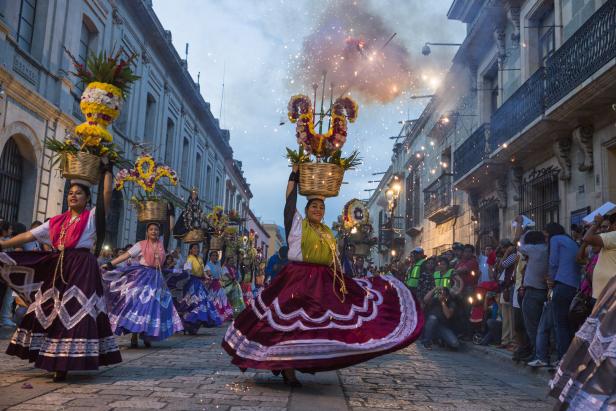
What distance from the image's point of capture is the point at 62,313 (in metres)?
5.16

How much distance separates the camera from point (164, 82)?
86.6ft

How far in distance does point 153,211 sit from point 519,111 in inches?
356

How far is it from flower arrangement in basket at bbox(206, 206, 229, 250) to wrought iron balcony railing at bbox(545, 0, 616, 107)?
8441mm

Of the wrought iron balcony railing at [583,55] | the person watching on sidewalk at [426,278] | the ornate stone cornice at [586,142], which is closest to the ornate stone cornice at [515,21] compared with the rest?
the wrought iron balcony railing at [583,55]

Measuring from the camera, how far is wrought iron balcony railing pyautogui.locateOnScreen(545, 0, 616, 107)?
1005 centimetres

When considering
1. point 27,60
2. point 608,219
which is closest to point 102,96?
point 608,219

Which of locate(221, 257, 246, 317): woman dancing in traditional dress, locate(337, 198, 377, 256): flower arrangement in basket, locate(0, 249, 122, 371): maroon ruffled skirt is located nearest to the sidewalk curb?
locate(0, 249, 122, 371): maroon ruffled skirt

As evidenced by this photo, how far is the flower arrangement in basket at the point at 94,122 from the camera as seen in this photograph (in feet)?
18.1

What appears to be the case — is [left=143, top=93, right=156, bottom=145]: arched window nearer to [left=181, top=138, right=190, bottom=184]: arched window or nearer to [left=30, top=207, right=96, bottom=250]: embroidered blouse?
[left=181, top=138, right=190, bottom=184]: arched window

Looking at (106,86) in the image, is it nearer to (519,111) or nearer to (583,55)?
(583,55)

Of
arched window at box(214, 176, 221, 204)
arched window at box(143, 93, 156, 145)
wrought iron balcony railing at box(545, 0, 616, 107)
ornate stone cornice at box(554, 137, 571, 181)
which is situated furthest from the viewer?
arched window at box(214, 176, 221, 204)

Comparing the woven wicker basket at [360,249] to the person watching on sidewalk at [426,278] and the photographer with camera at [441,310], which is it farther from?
the photographer with camera at [441,310]

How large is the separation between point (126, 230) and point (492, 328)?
47.2 feet

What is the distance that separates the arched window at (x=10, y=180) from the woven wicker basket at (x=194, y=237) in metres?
4.25
